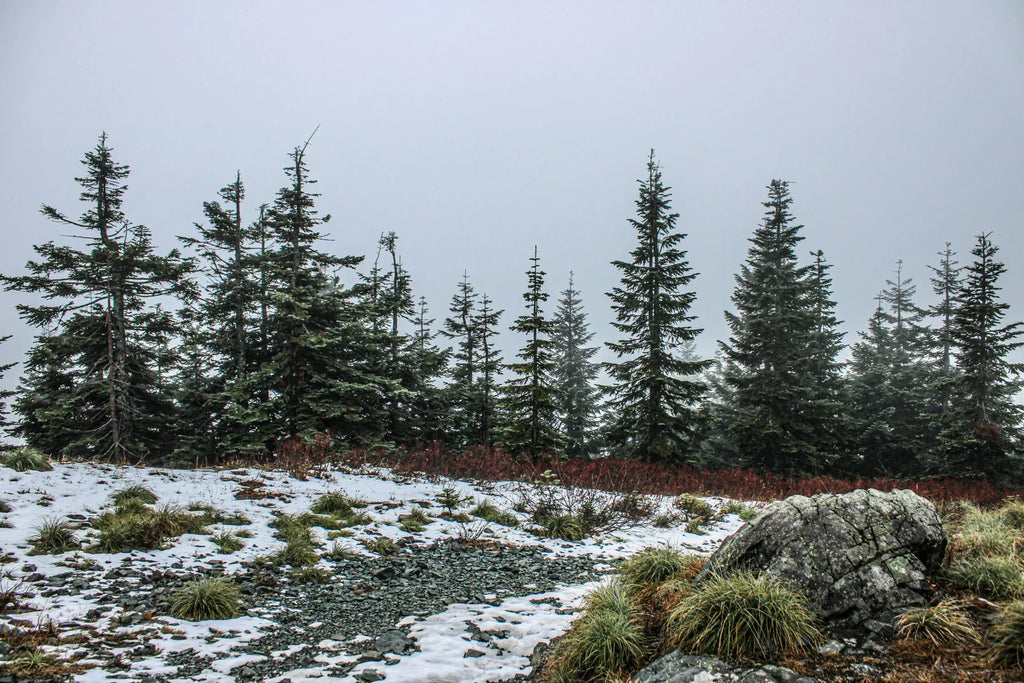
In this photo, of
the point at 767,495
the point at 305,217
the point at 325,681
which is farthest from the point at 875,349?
the point at 325,681

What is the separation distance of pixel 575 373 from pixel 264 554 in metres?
29.3

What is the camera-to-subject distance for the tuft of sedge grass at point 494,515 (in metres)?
10.3

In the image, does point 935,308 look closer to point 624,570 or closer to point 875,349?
point 875,349

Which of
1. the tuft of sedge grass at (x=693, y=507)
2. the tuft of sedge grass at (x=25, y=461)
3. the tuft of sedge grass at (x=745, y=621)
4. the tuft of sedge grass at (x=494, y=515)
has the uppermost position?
the tuft of sedge grass at (x=25, y=461)

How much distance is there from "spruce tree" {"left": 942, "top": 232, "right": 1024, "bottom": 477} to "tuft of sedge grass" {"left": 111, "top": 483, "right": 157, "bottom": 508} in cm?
2729

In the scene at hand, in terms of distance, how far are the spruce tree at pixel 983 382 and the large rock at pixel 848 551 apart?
Answer: 68.2 feet

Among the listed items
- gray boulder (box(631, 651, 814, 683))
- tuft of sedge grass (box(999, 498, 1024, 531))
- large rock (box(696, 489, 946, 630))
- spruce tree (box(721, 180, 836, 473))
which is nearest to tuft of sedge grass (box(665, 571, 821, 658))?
gray boulder (box(631, 651, 814, 683))

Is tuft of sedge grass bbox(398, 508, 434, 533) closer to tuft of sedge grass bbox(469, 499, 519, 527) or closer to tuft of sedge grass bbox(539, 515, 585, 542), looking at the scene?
tuft of sedge grass bbox(469, 499, 519, 527)

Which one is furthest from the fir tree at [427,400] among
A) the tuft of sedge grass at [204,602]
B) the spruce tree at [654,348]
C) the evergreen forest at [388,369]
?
the tuft of sedge grass at [204,602]

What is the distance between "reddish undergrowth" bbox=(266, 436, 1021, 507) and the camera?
1277 centimetres

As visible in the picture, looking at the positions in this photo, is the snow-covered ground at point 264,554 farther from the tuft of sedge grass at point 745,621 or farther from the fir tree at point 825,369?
the fir tree at point 825,369

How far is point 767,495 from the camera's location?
14.6m

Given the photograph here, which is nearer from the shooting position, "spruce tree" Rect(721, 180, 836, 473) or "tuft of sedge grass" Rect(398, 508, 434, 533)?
"tuft of sedge grass" Rect(398, 508, 434, 533)

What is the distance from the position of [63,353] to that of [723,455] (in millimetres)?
32362
